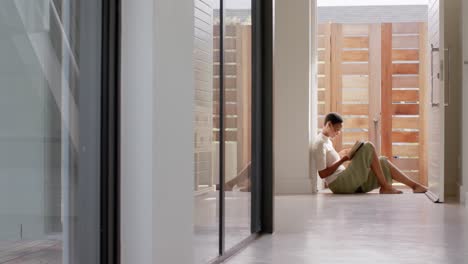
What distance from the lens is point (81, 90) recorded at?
1987 mm

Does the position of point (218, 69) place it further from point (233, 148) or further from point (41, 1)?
point (41, 1)

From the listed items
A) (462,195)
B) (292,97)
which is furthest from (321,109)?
(462,195)

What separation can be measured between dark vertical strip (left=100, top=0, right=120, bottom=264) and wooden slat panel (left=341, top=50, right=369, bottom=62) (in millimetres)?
7071

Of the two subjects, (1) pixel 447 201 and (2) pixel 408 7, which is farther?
(2) pixel 408 7

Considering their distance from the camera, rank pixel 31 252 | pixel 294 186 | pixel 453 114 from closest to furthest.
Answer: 1. pixel 31 252
2. pixel 453 114
3. pixel 294 186

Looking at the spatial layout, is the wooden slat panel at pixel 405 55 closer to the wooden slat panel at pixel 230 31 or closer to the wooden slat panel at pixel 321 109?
the wooden slat panel at pixel 321 109

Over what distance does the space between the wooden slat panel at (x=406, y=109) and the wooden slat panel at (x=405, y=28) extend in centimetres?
86

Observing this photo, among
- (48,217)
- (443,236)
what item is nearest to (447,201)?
(443,236)

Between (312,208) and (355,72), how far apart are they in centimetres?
330

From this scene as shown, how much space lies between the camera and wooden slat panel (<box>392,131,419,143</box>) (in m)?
8.91

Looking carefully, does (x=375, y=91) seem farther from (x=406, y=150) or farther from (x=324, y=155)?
(x=324, y=155)

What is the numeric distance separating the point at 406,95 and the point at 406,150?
0.60 m

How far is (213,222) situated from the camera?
3221 millimetres

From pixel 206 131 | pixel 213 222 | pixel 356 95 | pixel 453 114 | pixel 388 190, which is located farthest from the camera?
pixel 356 95
